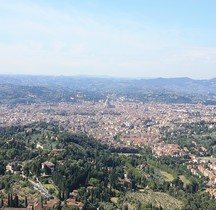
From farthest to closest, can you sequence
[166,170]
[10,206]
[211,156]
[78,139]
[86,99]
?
[86,99], [211,156], [78,139], [166,170], [10,206]

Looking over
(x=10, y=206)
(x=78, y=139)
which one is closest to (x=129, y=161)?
(x=78, y=139)

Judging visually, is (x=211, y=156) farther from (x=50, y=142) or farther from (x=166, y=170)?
(x=50, y=142)

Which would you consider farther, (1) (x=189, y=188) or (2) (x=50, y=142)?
(2) (x=50, y=142)

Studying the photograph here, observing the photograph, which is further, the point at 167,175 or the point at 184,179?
the point at 167,175

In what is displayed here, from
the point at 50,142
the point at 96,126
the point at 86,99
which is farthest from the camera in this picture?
the point at 86,99

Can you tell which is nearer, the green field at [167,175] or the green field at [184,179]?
the green field at [184,179]

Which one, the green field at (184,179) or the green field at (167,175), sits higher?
the green field at (167,175)

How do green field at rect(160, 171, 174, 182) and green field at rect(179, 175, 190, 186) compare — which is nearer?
green field at rect(179, 175, 190, 186)

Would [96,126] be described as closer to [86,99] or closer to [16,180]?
[16,180]

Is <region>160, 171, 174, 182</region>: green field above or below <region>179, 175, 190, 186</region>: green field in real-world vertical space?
above

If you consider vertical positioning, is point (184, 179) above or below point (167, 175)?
below
